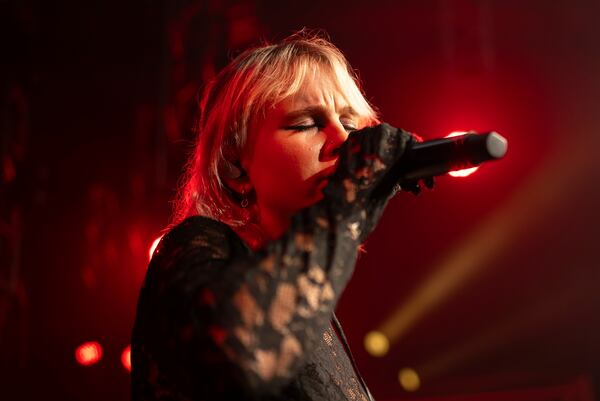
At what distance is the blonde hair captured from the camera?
106 centimetres

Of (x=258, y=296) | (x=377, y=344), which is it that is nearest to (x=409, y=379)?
(x=377, y=344)

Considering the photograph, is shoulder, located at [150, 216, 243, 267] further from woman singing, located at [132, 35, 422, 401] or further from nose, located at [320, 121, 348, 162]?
nose, located at [320, 121, 348, 162]

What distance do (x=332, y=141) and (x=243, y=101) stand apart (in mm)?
225

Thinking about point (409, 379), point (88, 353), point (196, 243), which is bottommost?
point (88, 353)

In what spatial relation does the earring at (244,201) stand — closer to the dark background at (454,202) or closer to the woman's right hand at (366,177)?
the woman's right hand at (366,177)

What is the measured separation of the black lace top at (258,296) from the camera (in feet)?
2.02

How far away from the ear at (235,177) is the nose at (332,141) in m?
0.20

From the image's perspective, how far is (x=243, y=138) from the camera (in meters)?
1.08

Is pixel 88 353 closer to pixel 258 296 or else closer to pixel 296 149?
pixel 296 149

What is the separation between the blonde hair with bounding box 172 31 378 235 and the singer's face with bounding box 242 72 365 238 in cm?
2

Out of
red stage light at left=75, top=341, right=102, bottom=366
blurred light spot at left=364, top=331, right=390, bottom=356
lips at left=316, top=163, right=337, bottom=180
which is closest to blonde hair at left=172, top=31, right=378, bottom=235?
lips at left=316, top=163, right=337, bottom=180

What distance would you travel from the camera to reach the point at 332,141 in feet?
3.09

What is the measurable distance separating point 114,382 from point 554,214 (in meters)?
2.62

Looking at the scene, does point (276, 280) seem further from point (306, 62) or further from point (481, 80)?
point (481, 80)
